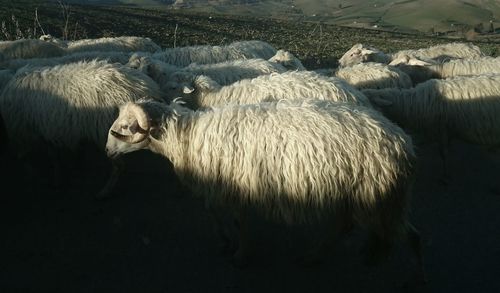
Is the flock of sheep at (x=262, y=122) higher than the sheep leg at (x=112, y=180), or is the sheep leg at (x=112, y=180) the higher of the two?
the flock of sheep at (x=262, y=122)

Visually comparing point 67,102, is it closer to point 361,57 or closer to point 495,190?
point 495,190

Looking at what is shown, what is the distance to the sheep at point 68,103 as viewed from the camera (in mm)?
6332

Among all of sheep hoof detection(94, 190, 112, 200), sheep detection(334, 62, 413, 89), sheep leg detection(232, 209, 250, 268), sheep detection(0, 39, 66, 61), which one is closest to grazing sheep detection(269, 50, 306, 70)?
sheep detection(334, 62, 413, 89)

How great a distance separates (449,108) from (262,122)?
13.7 ft

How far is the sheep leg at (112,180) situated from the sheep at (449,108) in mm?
4306

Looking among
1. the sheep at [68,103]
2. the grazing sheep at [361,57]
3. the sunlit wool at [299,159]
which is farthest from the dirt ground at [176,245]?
the grazing sheep at [361,57]

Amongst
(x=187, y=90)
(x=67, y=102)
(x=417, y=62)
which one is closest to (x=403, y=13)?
(x=417, y=62)

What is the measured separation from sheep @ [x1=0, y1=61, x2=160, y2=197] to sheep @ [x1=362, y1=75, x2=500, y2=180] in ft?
13.7

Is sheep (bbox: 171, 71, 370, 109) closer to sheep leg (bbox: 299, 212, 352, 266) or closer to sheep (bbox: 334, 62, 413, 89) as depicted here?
sheep (bbox: 334, 62, 413, 89)

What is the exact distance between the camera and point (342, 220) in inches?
179

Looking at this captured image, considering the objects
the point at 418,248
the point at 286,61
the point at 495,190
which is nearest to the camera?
the point at 418,248

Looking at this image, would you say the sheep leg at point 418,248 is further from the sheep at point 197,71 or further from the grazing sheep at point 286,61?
the grazing sheep at point 286,61

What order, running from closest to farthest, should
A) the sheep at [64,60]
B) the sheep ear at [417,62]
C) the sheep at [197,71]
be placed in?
the sheep at [197,71] < the sheep at [64,60] < the sheep ear at [417,62]

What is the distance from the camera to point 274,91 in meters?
6.46
